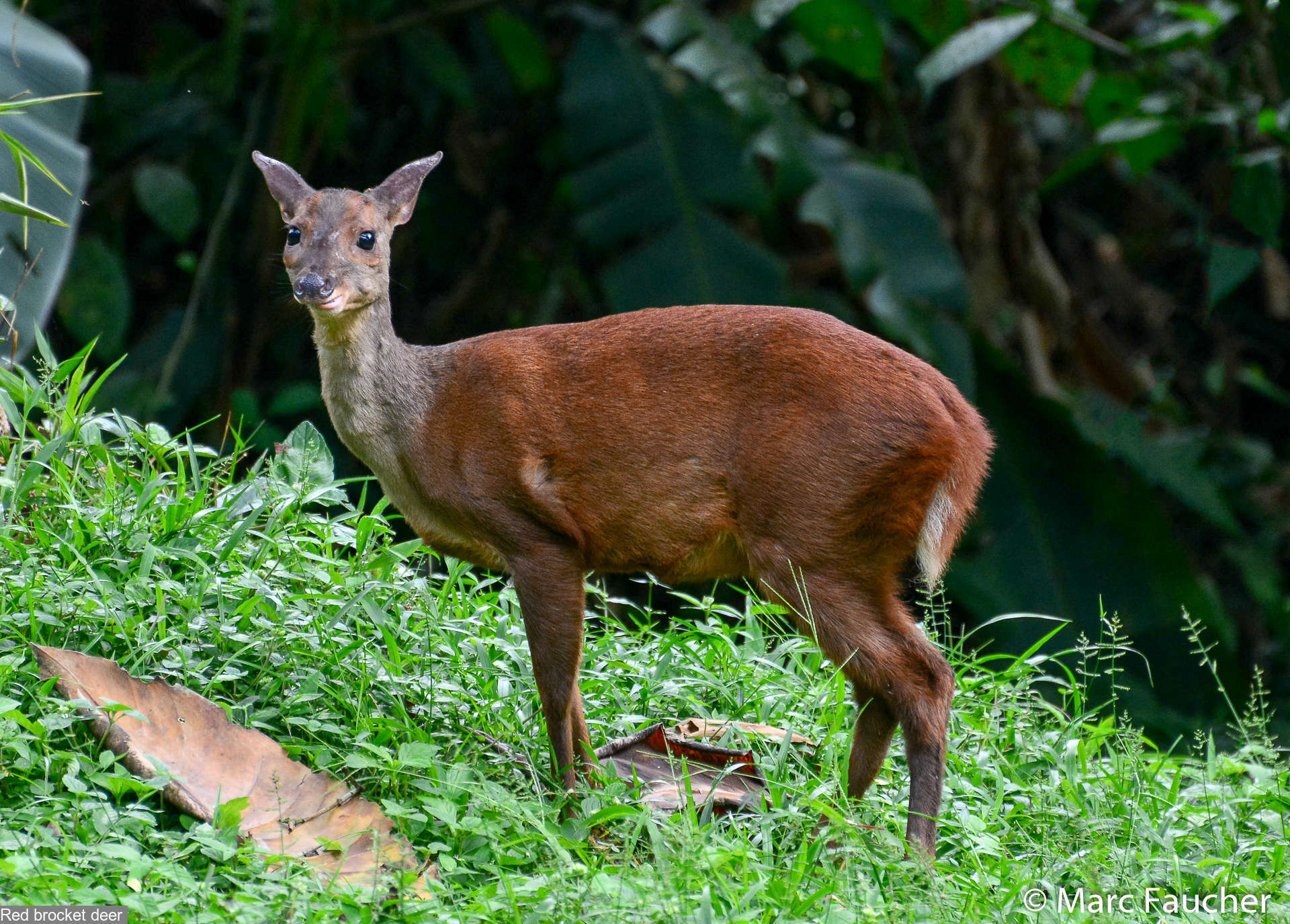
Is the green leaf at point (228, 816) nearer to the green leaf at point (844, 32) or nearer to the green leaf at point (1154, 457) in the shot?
the green leaf at point (844, 32)

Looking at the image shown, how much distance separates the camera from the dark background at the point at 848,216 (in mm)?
7363

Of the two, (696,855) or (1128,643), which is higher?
(696,855)

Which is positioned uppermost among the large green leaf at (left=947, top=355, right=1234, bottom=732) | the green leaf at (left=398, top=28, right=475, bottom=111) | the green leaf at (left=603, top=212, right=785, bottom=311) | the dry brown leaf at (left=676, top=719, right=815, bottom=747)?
the green leaf at (left=398, top=28, right=475, bottom=111)

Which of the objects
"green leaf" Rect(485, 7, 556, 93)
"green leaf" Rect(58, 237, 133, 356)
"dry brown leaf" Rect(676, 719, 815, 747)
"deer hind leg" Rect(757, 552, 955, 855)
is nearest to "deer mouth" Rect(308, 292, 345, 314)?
"deer hind leg" Rect(757, 552, 955, 855)

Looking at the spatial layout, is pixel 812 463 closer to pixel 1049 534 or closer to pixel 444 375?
pixel 444 375

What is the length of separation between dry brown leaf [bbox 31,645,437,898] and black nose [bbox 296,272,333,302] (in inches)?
43.6

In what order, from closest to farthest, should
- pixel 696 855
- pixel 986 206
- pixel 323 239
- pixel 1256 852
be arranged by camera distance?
pixel 696 855
pixel 1256 852
pixel 323 239
pixel 986 206

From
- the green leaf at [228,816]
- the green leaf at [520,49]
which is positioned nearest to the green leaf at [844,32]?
the green leaf at [520,49]

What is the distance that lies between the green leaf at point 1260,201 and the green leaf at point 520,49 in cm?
400

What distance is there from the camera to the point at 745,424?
159 inches

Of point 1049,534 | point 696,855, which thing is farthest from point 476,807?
point 1049,534

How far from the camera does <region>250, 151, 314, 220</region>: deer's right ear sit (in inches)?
173

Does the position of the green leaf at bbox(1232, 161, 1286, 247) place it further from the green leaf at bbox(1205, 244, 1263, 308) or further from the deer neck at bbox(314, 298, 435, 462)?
the deer neck at bbox(314, 298, 435, 462)

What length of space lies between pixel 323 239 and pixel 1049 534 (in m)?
4.57
